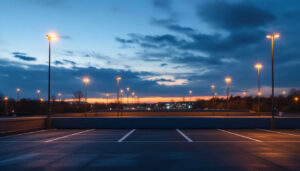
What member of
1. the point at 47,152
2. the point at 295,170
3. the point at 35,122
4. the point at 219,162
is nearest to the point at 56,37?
the point at 35,122

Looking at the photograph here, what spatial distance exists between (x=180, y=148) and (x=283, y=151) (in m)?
4.80

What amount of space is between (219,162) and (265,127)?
56.8ft

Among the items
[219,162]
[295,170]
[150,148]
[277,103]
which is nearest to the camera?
[295,170]

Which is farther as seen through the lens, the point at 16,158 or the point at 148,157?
the point at 148,157

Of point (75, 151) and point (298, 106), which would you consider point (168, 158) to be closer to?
point (75, 151)

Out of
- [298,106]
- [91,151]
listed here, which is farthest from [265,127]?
[298,106]

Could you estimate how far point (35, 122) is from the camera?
22.3m

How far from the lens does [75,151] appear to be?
11.7 m

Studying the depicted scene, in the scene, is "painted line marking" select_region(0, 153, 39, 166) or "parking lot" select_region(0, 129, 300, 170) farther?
"painted line marking" select_region(0, 153, 39, 166)

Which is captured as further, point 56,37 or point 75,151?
point 56,37

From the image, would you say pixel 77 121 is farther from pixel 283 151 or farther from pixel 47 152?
pixel 283 151

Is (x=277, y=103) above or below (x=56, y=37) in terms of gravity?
below

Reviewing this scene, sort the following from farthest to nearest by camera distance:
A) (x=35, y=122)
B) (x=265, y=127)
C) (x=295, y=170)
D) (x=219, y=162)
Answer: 1. (x=265, y=127)
2. (x=35, y=122)
3. (x=219, y=162)
4. (x=295, y=170)

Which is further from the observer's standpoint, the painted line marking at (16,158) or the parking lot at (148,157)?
the painted line marking at (16,158)
